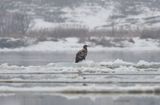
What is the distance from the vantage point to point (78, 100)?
74.5ft

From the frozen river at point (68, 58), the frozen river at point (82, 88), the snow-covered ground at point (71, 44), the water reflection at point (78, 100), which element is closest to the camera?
the water reflection at point (78, 100)

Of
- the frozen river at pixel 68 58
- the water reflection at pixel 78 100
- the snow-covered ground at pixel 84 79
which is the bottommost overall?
the frozen river at pixel 68 58

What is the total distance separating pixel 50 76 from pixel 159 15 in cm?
16662

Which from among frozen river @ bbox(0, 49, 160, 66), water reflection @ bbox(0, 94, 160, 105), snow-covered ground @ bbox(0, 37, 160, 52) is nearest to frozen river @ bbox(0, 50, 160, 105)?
water reflection @ bbox(0, 94, 160, 105)

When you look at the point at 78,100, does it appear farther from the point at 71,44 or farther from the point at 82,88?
the point at 71,44

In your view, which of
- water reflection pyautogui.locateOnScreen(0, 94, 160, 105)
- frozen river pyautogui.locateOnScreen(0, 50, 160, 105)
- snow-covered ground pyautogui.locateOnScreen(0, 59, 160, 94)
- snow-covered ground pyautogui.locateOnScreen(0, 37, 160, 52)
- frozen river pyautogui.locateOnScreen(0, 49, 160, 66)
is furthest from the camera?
snow-covered ground pyautogui.locateOnScreen(0, 37, 160, 52)

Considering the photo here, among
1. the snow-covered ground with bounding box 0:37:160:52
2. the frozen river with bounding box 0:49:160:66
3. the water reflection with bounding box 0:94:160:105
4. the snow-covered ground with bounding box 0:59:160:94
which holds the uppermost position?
the water reflection with bounding box 0:94:160:105

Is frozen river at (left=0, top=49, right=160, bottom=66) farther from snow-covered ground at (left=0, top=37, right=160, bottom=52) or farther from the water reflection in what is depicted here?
snow-covered ground at (left=0, top=37, right=160, bottom=52)

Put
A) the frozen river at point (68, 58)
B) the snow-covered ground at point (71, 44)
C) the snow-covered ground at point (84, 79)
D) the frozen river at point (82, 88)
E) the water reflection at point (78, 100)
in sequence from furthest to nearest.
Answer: the snow-covered ground at point (71, 44) → the frozen river at point (68, 58) → the snow-covered ground at point (84, 79) → the frozen river at point (82, 88) → the water reflection at point (78, 100)

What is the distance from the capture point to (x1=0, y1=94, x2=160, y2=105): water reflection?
21703mm

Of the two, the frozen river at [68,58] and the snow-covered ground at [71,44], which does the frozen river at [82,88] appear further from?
the snow-covered ground at [71,44]

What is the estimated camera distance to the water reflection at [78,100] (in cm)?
2170

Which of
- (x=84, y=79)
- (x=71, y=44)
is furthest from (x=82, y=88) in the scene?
(x=71, y=44)

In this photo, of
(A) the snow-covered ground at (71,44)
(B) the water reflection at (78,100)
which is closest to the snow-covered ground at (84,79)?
(B) the water reflection at (78,100)
